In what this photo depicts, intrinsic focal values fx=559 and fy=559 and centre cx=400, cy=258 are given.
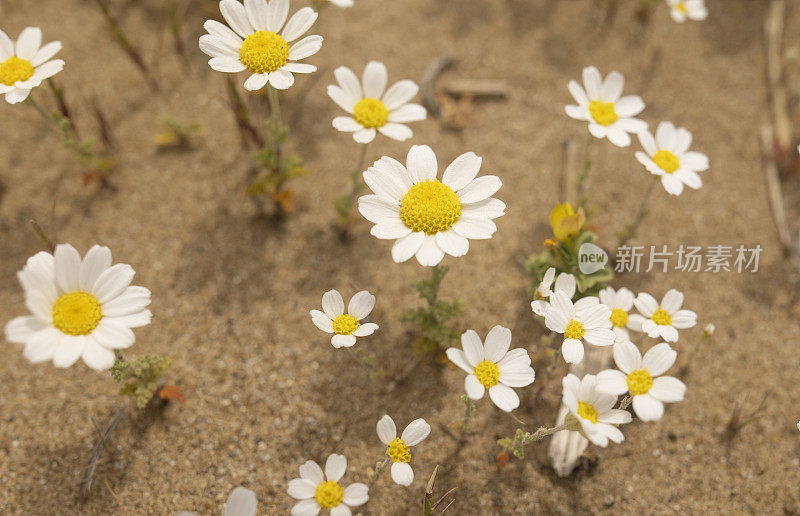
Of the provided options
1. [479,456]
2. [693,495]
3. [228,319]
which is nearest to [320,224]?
[228,319]

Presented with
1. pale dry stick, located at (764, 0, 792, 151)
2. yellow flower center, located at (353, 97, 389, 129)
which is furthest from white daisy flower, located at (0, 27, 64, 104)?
pale dry stick, located at (764, 0, 792, 151)

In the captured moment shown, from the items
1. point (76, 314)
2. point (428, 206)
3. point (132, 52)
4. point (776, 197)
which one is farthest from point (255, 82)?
point (776, 197)

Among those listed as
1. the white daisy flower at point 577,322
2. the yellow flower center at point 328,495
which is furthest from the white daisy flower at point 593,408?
the yellow flower center at point 328,495

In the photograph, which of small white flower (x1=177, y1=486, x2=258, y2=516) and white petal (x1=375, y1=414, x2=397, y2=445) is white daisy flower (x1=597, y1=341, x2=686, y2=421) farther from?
small white flower (x1=177, y1=486, x2=258, y2=516)

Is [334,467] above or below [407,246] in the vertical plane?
below

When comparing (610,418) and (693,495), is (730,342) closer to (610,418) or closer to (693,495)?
(693,495)

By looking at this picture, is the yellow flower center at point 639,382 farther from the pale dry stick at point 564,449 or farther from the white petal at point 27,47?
the white petal at point 27,47

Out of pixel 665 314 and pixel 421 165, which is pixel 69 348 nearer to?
pixel 421 165
